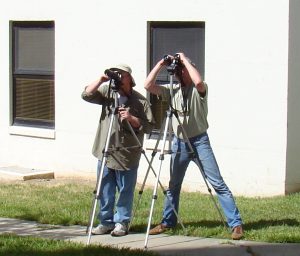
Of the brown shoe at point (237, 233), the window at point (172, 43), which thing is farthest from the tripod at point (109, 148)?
the window at point (172, 43)

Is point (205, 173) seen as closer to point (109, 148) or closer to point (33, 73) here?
point (109, 148)

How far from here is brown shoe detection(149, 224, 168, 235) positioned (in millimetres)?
9156

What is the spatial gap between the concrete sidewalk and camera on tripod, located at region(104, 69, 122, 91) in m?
1.54

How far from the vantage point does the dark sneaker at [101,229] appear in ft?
30.2

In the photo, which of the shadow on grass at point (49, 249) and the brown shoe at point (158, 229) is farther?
the brown shoe at point (158, 229)

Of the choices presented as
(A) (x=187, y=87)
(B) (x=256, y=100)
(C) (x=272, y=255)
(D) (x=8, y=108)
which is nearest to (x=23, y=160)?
(D) (x=8, y=108)

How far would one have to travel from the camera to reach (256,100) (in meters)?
11.4

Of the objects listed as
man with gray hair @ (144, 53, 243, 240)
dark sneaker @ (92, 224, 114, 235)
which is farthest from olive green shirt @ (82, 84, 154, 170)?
dark sneaker @ (92, 224, 114, 235)

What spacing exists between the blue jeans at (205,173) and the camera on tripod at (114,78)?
822mm

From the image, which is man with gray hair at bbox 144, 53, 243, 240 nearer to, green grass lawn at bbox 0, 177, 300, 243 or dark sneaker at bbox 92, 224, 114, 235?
green grass lawn at bbox 0, 177, 300, 243

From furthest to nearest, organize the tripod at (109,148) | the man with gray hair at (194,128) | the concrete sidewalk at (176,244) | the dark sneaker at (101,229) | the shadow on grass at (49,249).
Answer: the dark sneaker at (101,229) → the man with gray hair at (194,128) → the tripod at (109,148) → the concrete sidewalk at (176,244) → the shadow on grass at (49,249)

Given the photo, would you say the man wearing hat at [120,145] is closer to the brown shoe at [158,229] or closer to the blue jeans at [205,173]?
the brown shoe at [158,229]

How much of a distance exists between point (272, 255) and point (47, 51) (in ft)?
22.9

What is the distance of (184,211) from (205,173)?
1.51 meters
